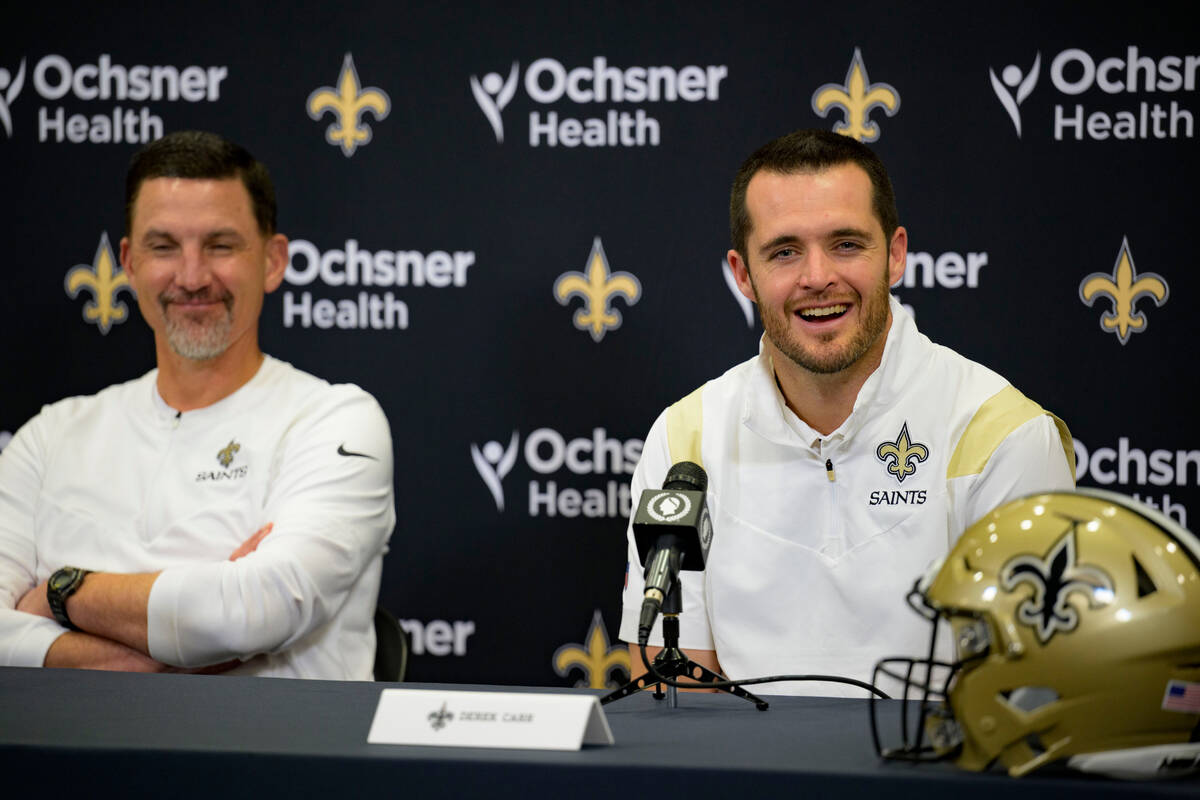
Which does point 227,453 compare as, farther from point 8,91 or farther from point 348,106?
point 8,91

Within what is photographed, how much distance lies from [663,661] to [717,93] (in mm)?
1844

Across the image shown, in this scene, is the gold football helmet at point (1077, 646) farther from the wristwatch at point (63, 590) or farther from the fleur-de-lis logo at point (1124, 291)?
the fleur-de-lis logo at point (1124, 291)

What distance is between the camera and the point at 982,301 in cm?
296

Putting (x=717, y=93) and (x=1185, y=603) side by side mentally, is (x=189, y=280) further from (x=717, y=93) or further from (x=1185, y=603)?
(x=1185, y=603)

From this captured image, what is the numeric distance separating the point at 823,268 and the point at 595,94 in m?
1.06

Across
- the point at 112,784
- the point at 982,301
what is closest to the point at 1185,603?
the point at 112,784

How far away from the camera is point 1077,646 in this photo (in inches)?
45.2

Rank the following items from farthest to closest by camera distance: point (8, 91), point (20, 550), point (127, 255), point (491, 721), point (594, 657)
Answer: point (8, 91)
point (594, 657)
point (127, 255)
point (20, 550)
point (491, 721)

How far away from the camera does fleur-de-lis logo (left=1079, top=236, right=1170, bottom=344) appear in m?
2.91

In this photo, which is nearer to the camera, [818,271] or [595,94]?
[818,271]

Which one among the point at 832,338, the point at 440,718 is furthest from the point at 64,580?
the point at 832,338

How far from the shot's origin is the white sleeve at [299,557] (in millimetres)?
2262

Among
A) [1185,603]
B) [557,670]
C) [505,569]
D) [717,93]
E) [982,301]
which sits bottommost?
[557,670]

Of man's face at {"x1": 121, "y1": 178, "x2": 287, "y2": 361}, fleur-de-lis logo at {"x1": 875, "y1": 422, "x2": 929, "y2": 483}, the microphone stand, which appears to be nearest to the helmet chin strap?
the microphone stand
